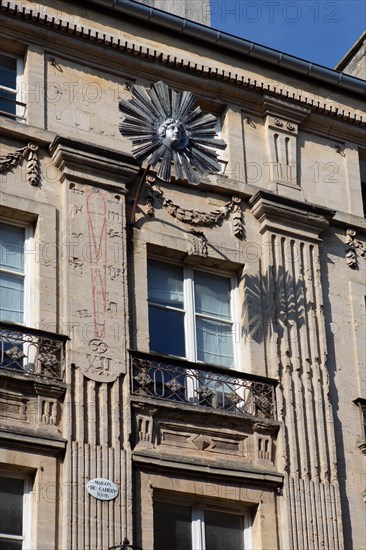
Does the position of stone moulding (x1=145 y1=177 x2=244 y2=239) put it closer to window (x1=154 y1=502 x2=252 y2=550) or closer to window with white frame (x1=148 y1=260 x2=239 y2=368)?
window with white frame (x1=148 y1=260 x2=239 y2=368)

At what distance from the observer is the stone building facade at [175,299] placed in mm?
17078

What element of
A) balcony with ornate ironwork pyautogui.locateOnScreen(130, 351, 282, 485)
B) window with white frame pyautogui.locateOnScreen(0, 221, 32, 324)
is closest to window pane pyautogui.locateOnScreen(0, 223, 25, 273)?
window with white frame pyautogui.locateOnScreen(0, 221, 32, 324)

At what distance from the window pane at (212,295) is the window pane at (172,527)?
9.70 feet

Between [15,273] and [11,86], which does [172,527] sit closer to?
[15,273]

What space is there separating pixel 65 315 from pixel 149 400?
146cm

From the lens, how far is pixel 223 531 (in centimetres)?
1769

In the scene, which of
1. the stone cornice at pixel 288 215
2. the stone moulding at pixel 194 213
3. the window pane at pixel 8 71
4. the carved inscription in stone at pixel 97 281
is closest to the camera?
the carved inscription in stone at pixel 97 281

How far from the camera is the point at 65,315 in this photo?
58.3 ft

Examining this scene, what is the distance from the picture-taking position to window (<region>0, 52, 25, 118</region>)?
1933 cm

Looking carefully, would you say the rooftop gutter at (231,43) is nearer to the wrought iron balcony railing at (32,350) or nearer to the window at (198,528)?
the wrought iron balcony railing at (32,350)

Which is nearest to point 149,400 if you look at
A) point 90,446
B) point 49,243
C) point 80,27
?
point 90,446

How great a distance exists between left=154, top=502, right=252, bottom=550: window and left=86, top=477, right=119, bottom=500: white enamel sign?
0.79m

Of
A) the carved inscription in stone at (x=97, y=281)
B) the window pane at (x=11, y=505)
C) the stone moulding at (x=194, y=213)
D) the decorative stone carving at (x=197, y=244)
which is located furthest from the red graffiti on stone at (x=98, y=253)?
the window pane at (x=11, y=505)

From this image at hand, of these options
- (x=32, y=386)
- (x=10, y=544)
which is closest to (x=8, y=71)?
(x=32, y=386)
